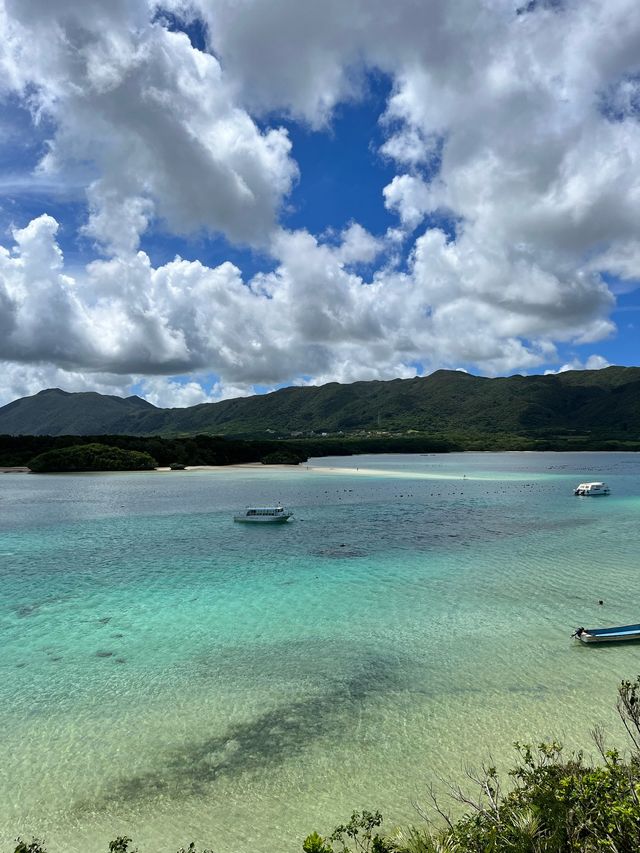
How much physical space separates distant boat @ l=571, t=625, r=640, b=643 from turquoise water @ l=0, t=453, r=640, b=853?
26.6 inches

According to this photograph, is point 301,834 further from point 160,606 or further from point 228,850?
point 160,606

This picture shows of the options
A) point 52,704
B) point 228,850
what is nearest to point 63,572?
point 52,704

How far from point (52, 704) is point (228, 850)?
32.3 ft

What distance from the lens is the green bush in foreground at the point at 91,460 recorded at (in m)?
147

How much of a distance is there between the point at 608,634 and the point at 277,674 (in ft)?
49.1

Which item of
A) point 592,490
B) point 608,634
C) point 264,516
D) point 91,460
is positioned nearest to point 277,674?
point 608,634

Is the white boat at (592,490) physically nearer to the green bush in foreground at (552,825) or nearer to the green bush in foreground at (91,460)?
the green bush in foreground at (552,825)

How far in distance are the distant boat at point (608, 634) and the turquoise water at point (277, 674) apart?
68 centimetres

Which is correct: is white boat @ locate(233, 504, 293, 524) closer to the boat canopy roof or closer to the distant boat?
the distant boat

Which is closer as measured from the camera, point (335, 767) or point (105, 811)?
point (105, 811)

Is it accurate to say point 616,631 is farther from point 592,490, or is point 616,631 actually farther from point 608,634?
point 592,490

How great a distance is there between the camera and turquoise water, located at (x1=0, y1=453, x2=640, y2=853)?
12922 millimetres

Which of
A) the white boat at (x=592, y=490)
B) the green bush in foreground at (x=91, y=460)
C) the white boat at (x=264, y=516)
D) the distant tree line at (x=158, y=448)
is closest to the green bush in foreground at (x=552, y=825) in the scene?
the white boat at (x=264, y=516)

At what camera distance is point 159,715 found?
55.8 ft
